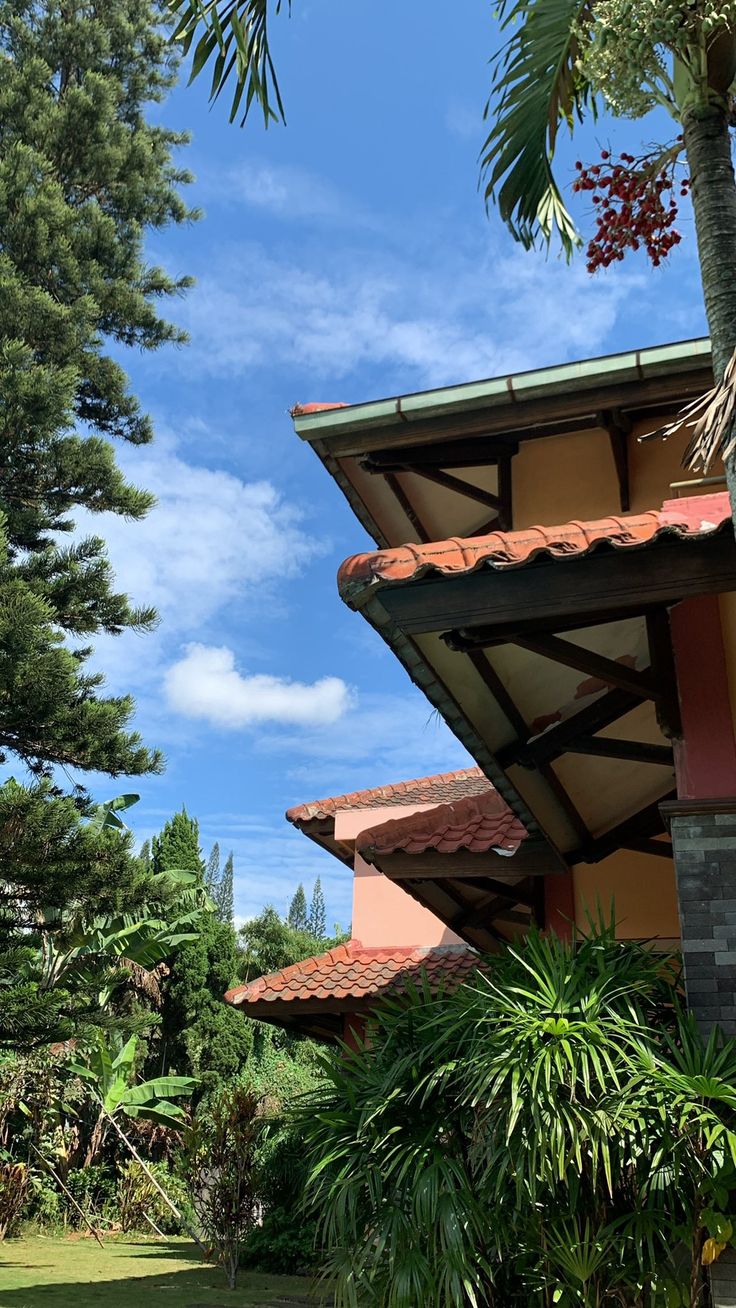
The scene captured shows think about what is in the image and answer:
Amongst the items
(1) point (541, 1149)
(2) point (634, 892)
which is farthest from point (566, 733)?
(1) point (541, 1149)

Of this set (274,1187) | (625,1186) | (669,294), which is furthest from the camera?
(274,1187)

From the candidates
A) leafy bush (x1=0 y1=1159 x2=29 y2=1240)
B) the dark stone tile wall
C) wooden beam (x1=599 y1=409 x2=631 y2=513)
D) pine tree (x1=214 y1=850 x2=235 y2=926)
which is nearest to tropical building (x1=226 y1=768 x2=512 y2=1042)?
the dark stone tile wall

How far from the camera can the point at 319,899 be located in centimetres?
10500

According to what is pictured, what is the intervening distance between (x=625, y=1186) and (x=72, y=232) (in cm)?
1454

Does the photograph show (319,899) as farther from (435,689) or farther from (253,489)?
(435,689)

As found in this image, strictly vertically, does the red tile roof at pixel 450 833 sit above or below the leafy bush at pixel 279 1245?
above

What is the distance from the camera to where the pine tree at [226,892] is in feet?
299

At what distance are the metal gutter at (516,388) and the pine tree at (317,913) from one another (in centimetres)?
9603

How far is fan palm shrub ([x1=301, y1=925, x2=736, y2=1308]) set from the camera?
142 inches

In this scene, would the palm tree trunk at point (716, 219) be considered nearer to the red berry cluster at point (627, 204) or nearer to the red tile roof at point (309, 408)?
the red berry cluster at point (627, 204)

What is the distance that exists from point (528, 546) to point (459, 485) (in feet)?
9.17

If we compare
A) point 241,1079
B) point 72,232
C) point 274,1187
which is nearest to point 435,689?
point 274,1187

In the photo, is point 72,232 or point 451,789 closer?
point 72,232

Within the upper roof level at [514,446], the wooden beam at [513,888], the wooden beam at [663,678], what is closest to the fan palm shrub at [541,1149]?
the wooden beam at [663,678]
